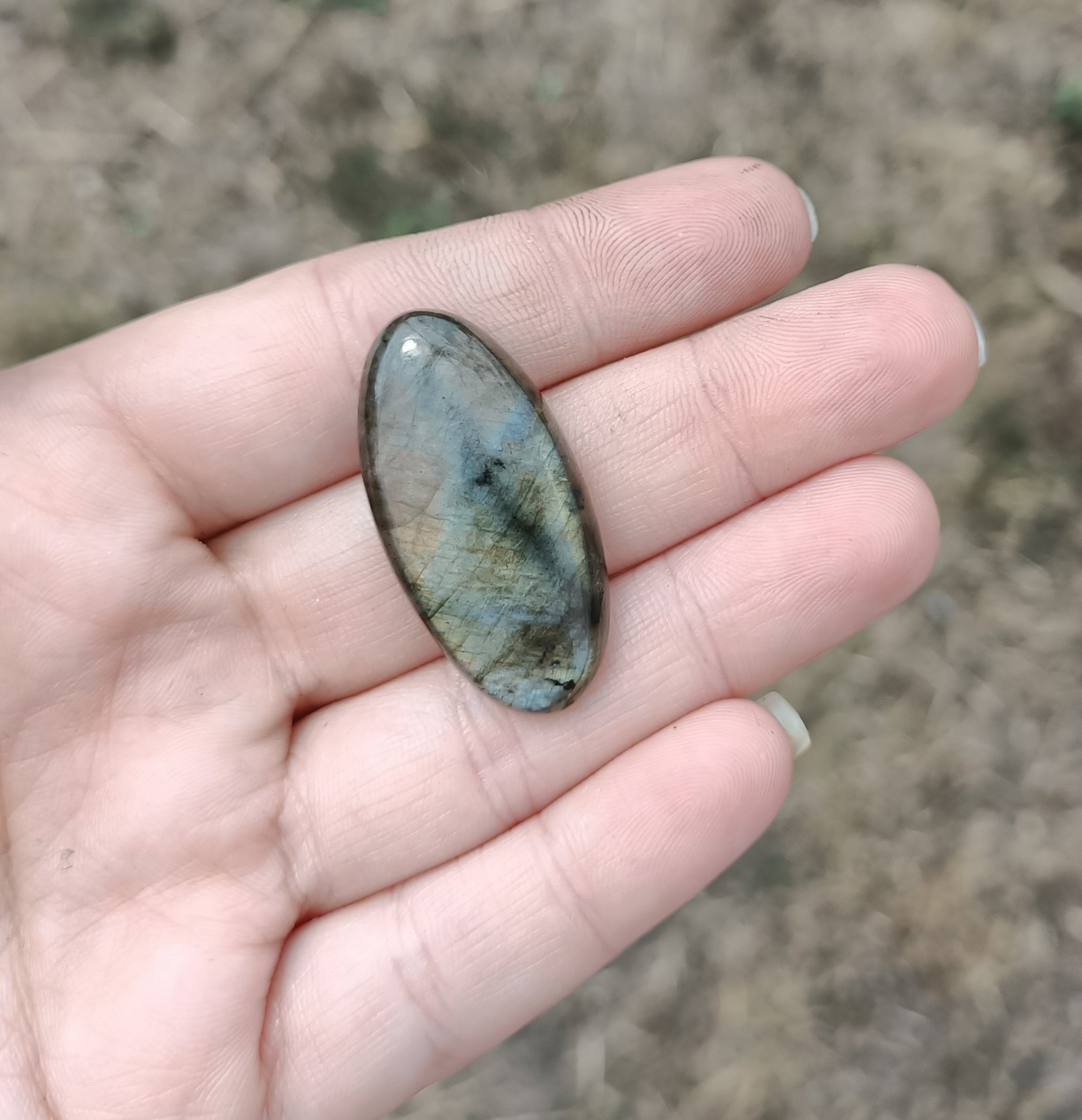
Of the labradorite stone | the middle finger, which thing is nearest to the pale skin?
the middle finger

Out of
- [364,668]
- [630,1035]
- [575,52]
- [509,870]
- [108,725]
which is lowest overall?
[630,1035]

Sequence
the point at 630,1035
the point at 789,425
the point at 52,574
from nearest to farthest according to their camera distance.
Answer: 1. the point at 52,574
2. the point at 789,425
3. the point at 630,1035

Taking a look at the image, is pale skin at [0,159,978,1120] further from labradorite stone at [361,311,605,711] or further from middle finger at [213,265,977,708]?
labradorite stone at [361,311,605,711]

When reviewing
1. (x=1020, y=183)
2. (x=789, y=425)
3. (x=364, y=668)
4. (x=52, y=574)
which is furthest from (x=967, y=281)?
(x=52, y=574)

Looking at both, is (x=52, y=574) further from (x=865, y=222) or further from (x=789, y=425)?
(x=865, y=222)

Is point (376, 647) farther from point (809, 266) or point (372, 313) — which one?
point (809, 266)

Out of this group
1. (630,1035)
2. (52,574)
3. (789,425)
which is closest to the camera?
(52,574)

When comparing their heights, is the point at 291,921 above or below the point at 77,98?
below
